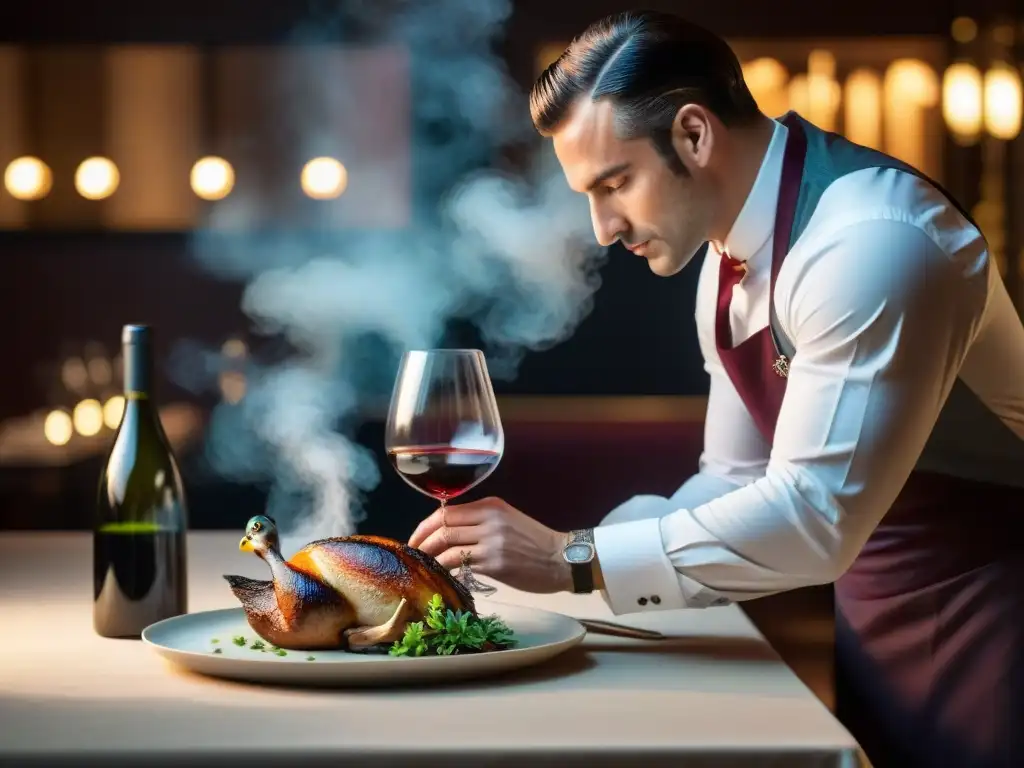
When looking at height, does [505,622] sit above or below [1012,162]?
below

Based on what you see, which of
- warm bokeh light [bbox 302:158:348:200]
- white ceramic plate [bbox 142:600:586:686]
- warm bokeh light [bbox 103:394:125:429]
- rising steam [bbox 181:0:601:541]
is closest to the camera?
white ceramic plate [bbox 142:600:586:686]

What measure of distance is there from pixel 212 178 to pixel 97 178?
1.46ft

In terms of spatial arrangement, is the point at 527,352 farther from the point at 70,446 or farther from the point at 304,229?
the point at 70,446

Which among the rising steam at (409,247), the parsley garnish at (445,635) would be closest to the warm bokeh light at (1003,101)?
the rising steam at (409,247)

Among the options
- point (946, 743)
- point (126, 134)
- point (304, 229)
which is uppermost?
point (126, 134)

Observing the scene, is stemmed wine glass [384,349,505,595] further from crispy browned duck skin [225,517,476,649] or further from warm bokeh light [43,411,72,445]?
warm bokeh light [43,411,72,445]

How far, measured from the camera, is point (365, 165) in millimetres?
4934

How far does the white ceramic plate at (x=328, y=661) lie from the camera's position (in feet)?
3.33

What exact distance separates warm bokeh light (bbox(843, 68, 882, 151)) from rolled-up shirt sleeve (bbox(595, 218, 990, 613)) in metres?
2.99

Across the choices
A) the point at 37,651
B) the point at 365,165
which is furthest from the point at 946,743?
the point at 365,165

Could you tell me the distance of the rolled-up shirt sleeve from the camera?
1.32 metres

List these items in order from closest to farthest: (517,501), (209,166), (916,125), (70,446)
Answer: (517,501)
(916,125)
(70,446)
(209,166)

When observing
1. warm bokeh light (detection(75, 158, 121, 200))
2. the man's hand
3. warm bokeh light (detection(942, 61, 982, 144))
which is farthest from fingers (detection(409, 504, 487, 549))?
warm bokeh light (detection(75, 158, 121, 200))

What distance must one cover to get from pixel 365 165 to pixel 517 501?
7.30 ft
